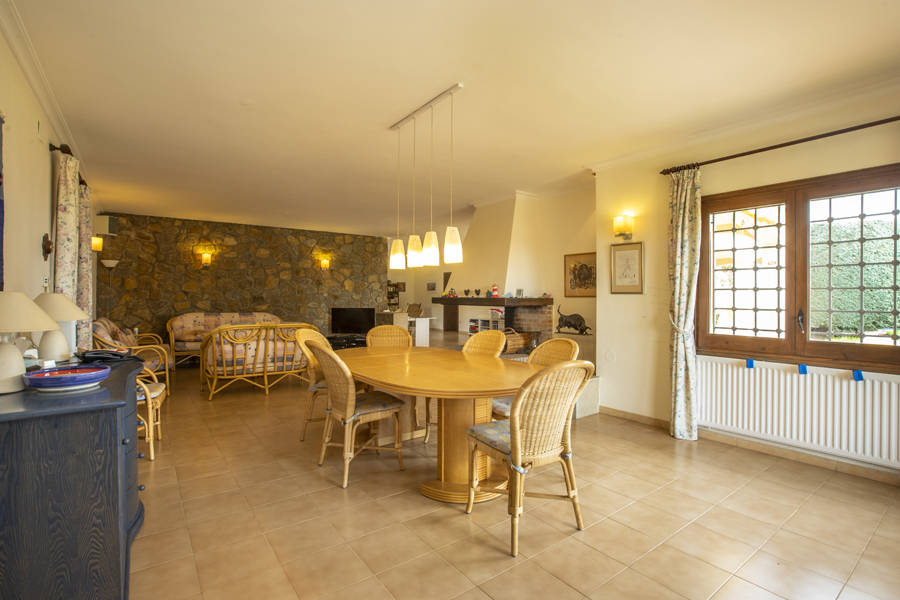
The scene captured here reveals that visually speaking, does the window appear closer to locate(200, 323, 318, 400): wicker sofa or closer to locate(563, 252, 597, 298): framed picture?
locate(563, 252, 597, 298): framed picture

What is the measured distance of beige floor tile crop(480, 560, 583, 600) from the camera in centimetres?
167

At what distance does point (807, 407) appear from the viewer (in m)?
3.07

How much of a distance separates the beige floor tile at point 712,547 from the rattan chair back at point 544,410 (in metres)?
0.70

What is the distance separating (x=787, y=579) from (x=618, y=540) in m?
0.65

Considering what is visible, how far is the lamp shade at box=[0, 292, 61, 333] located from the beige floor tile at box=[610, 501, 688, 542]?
2644 mm

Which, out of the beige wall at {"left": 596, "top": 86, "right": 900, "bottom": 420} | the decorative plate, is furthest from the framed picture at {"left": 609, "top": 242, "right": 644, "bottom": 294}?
the decorative plate

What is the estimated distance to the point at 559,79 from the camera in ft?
8.80

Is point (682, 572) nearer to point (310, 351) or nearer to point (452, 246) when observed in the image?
point (452, 246)

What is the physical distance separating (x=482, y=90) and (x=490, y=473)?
2441 mm

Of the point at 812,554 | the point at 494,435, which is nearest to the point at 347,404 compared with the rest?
the point at 494,435

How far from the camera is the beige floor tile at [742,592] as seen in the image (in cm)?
168

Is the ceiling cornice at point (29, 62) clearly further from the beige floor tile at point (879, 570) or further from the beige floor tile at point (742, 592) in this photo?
the beige floor tile at point (879, 570)

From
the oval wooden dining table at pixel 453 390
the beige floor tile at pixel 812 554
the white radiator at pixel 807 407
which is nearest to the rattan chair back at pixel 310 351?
the oval wooden dining table at pixel 453 390

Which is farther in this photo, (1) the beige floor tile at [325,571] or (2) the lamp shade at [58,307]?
(2) the lamp shade at [58,307]
